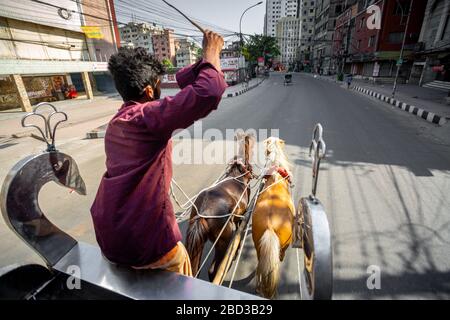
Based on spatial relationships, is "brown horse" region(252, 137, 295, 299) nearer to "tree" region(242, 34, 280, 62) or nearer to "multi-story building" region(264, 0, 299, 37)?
"tree" region(242, 34, 280, 62)

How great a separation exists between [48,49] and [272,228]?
938 inches

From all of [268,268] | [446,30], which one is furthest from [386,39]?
[268,268]

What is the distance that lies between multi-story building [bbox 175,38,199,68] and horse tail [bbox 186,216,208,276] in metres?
76.4

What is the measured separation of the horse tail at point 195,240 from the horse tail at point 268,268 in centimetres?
57

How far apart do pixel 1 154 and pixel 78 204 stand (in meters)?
5.19

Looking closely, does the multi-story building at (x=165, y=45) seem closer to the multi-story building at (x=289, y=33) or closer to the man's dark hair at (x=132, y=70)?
the multi-story building at (x=289, y=33)

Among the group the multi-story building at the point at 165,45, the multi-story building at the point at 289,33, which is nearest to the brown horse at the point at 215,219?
the multi-story building at the point at 165,45

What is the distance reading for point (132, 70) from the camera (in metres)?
1.19

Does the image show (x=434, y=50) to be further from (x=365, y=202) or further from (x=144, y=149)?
(x=144, y=149)

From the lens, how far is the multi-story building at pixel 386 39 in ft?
76.1

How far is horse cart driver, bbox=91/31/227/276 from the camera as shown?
41.2 inches

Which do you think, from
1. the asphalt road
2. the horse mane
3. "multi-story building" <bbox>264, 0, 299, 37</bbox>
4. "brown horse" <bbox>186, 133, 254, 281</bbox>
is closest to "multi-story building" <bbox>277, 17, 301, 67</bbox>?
"multi-story building" <bbox>264, 0, 299, 37</bbox>

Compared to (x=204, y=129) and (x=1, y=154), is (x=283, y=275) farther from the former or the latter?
(x=1, y=154)
